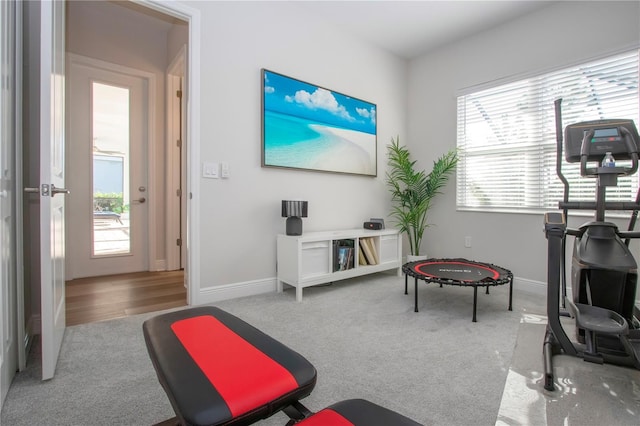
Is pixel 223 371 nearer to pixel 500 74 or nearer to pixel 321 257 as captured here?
pixel 321 257

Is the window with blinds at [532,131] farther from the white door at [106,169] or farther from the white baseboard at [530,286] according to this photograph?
the white door at [106,169]

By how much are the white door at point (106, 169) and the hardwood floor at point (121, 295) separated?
28cm

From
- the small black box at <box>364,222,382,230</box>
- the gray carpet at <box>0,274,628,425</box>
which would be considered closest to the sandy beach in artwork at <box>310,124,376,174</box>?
the small black box at <box>364,222,382,230</box>

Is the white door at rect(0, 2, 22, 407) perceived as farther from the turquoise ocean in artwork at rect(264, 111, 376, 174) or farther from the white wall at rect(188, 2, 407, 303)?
the turquoise ocean in artwork at rect(264, 111, 376, 174)

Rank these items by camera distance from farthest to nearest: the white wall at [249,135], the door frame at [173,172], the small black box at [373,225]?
the door frame at [173,172]
the small black box at [373,225]
the white wall at [249,135]

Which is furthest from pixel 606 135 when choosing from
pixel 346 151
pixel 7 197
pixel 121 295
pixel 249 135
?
pixel 121 295

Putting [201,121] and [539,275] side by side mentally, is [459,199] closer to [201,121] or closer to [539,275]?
[539,275]

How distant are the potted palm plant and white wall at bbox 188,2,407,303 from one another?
831 mm

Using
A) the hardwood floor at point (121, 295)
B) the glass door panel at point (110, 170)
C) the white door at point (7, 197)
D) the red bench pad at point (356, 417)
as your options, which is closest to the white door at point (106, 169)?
the glass door panel at point (110, 170)

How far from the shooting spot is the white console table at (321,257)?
2.89 m

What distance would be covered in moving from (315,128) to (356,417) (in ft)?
9.86

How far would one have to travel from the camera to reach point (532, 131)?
3326 mm

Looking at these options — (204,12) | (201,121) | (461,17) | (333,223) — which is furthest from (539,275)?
(204,12)

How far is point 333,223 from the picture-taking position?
11.9 feet
